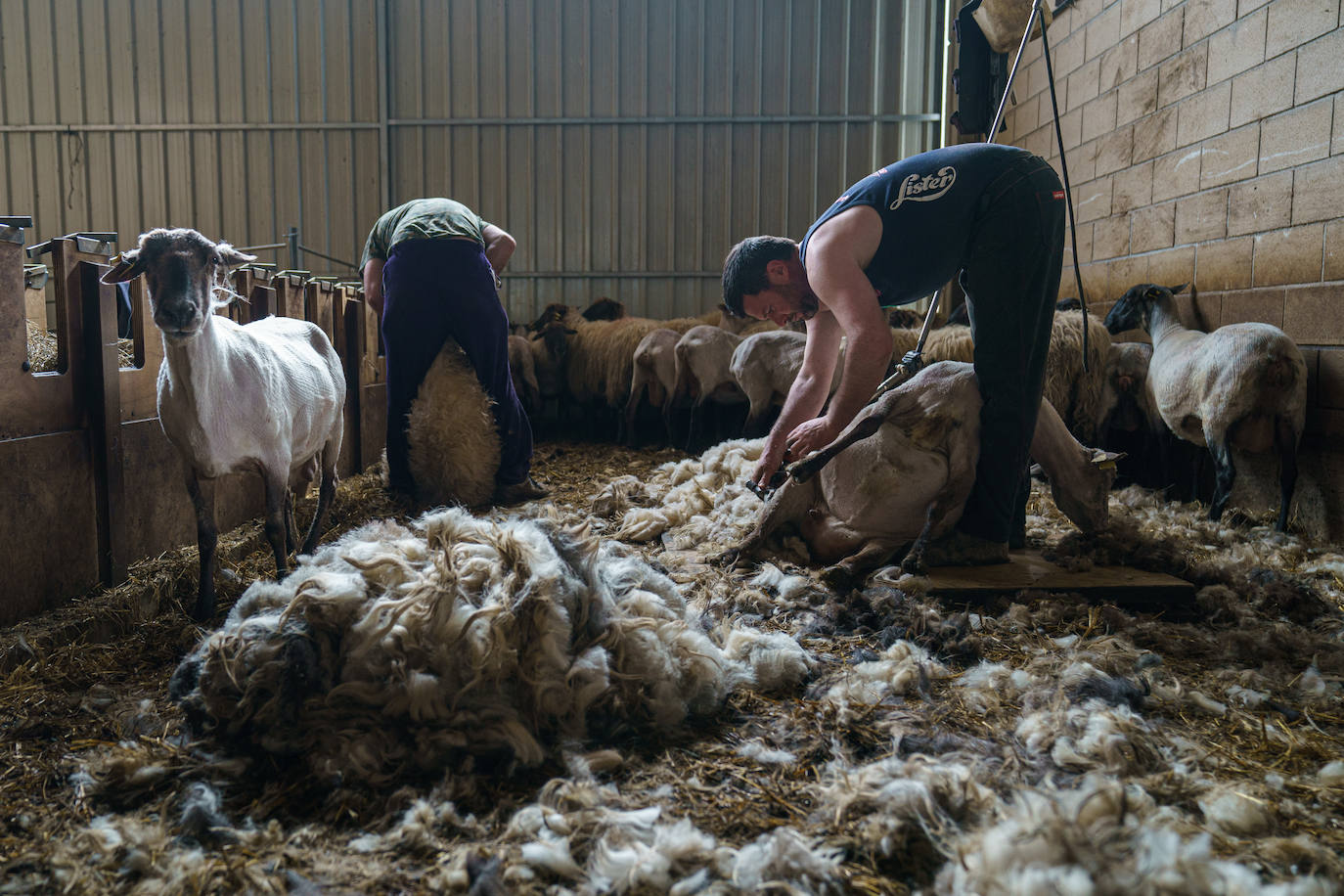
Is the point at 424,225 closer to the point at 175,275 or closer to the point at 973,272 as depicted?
the point at 175,275

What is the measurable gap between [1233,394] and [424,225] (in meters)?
4.36

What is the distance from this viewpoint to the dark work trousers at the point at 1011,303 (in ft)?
9.45

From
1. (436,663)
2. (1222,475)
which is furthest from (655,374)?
(436,663)

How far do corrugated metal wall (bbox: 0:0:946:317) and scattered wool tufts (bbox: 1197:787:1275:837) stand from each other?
8.90m

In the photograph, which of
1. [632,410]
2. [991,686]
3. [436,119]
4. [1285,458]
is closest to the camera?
[991,686]

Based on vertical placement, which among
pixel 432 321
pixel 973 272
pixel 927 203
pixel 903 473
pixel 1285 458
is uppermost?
pixel 927 203

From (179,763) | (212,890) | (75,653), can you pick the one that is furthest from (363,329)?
(212,890)

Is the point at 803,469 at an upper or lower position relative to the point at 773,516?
upper

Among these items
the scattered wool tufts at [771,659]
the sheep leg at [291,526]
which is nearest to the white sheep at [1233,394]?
the scattered wool tufts at [771,659]

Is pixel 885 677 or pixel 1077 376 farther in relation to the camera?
pixel 1077 376

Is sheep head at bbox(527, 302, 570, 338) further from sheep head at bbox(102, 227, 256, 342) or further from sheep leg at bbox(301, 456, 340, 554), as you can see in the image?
sheep head at bbox(102, 227, 256, 342)

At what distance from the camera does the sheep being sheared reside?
9.82 ft

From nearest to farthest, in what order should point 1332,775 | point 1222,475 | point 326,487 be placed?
point 1332,775, point 326,487, point 1222,475

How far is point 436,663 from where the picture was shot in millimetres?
1801
